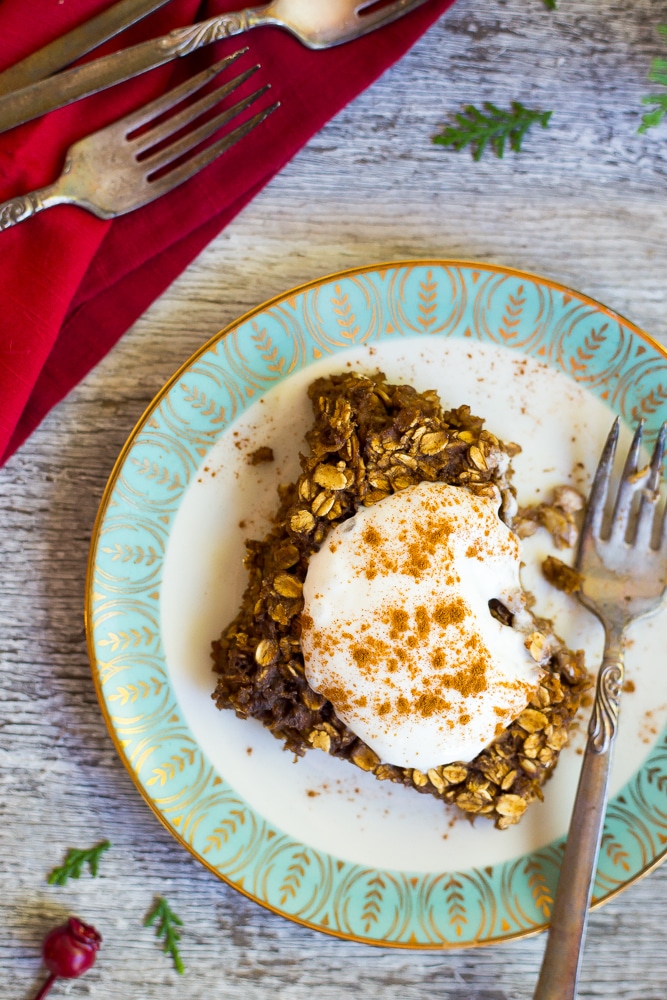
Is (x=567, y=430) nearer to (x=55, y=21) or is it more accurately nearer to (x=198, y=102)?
(x=198, y=102)

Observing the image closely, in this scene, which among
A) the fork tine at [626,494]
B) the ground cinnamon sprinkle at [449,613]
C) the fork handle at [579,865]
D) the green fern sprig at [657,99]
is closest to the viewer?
the ground cinnamon sprinkle at [449,613]

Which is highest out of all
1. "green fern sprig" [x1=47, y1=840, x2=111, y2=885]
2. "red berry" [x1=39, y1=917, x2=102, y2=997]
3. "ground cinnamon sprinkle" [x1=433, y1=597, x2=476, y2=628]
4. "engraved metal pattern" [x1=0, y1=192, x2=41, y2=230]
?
"engraved metal pattern" [x1=0, y1=192, x2=41, y2=230]

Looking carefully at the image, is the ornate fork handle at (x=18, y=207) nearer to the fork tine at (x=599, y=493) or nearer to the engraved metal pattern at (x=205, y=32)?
the engraved metal pattern at (x=205, y=32)

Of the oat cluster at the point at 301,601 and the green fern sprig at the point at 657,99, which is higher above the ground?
the green fern sprig at the point at 657,99

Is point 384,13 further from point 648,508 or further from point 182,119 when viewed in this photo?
point 648,508

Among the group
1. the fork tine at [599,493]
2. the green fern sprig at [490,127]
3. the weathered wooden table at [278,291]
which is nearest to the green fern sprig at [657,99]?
the weathered wooden table at [278,291]

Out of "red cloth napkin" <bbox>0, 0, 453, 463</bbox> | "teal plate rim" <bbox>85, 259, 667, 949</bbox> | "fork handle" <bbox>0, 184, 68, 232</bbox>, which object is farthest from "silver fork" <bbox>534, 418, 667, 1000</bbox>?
"fork handle" <bbox>0, 184, 68, 232</bbox>

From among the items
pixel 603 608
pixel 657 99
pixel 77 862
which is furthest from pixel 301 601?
pixel 657 99

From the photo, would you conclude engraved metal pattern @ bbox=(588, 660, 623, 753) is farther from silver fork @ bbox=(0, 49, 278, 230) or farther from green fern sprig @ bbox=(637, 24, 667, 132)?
silver fork @ bbox=(0, 49, 278, 230)
